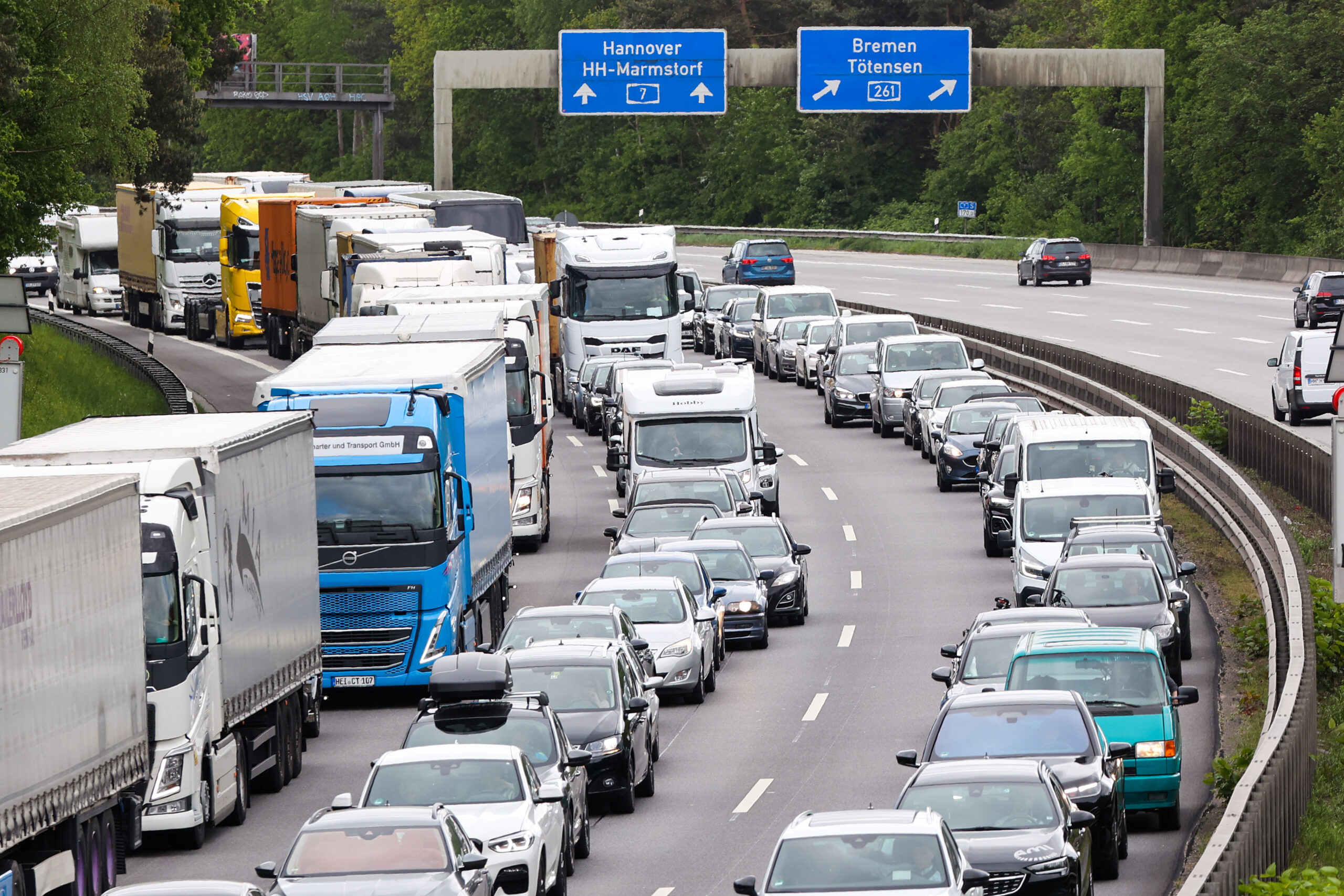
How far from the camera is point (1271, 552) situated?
28312 mm

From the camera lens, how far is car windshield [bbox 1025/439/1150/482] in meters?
32.5

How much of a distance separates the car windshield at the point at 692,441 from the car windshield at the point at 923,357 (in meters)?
11.0

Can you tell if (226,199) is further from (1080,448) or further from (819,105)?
(1080,448)

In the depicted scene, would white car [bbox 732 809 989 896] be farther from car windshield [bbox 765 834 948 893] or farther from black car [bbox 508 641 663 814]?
black car [bbox 508 641 663 814]

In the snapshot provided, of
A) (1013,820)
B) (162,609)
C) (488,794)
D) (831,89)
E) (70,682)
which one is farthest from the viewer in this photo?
(831,89)

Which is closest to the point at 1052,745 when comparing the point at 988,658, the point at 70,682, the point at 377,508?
the point at 988,658

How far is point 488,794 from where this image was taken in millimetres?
16562

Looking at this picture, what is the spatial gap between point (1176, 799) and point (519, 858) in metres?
6.22

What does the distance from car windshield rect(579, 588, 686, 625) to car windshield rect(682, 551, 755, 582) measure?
119 inches

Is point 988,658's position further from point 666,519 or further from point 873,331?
point 873,331

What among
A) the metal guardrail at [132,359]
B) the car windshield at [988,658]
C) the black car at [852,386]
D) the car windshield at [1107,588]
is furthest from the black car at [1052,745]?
the black car at [852,386]

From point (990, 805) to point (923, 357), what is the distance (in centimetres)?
3057

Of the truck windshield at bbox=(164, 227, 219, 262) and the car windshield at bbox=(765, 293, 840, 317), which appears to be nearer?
the car windshield at bbox=(765, 293, 840, 317)

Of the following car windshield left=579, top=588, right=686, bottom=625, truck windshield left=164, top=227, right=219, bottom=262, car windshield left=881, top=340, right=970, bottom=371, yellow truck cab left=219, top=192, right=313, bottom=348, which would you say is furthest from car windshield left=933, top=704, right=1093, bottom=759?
truck windshield left=164, top=227, right=219, bottom=262
